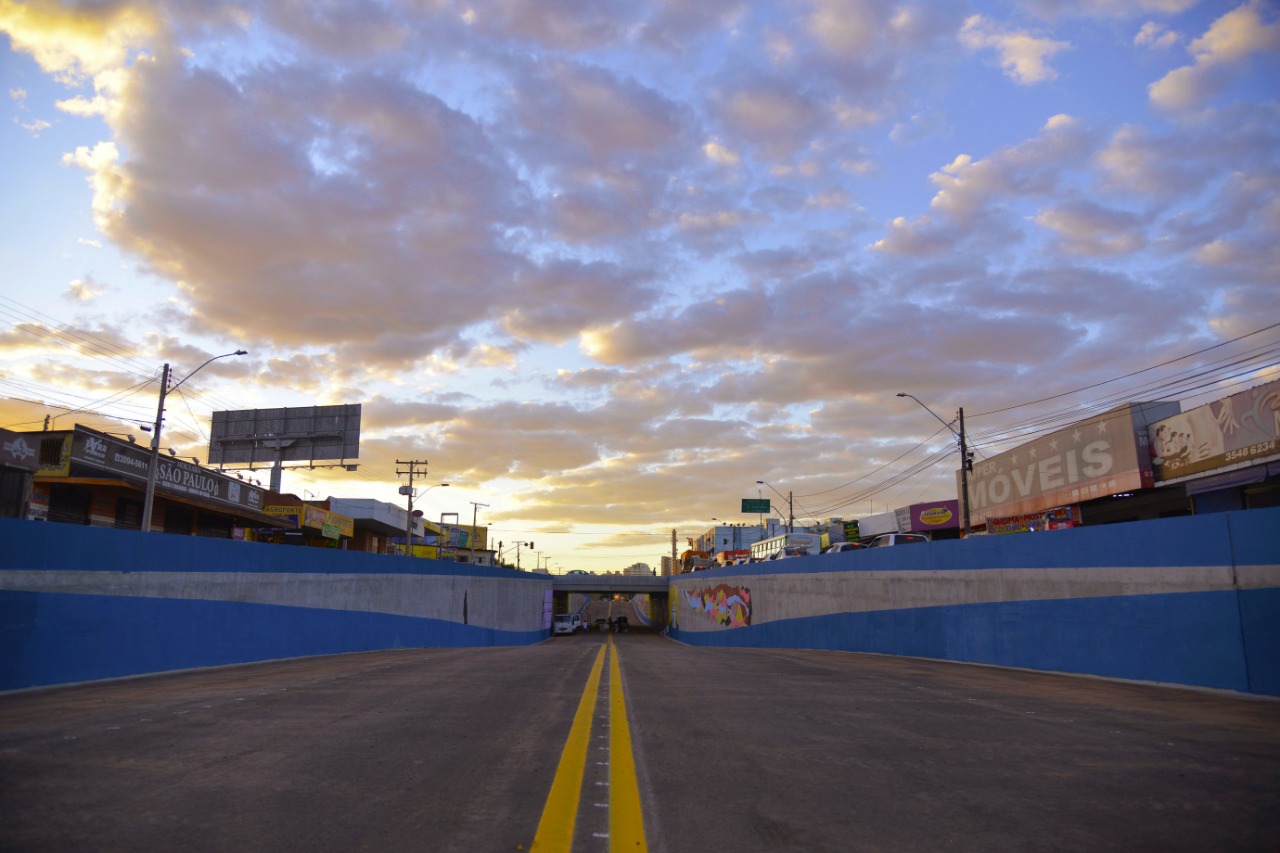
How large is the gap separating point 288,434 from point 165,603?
36713 millimetres

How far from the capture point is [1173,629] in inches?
548

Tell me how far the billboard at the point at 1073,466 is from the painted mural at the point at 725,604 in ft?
50.6

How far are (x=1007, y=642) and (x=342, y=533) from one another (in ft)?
167

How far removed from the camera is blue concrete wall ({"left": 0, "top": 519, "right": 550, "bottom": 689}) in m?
13.9

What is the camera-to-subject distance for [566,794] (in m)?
6.09

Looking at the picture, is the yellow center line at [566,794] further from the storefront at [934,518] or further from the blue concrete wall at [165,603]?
the storefront at [934,518]

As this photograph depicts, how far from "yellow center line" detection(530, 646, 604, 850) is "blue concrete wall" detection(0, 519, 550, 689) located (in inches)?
419

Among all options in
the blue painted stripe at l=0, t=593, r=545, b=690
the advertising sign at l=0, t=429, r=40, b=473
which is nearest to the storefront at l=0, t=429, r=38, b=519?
the advertising sign at l=0, t=429, r=40, b=473

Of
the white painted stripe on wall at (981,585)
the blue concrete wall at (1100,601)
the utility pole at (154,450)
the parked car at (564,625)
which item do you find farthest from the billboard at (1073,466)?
the parked car at (564,625)

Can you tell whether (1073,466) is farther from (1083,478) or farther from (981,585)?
(981,585)

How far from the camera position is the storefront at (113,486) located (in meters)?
31.0

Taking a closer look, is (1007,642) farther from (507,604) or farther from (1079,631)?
(507,604)

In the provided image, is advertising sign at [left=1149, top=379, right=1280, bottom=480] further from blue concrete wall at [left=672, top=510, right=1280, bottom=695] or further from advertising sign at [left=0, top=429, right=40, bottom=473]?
advertising sign at [left=0, top=429, right=40, bottom=473]

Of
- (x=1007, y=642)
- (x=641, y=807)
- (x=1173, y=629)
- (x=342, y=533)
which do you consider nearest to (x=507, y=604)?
(x=342, y=533)
